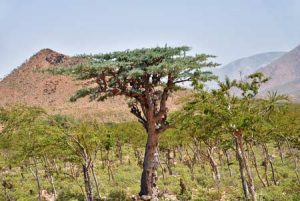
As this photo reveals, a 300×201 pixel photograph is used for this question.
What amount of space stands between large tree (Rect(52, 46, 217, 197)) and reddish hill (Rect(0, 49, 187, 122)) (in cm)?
8525

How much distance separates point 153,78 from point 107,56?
3.37 metres

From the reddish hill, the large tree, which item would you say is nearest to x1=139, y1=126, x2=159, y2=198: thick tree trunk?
the large tree

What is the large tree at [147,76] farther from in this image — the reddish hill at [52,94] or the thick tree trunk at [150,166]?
the reddish hill at [52,94]

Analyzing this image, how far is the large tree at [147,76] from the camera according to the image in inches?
1015

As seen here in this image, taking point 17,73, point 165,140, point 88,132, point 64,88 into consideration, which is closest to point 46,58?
point 17,73

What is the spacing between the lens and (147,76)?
27.2m

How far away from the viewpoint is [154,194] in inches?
1133

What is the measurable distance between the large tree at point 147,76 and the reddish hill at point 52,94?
85.2m

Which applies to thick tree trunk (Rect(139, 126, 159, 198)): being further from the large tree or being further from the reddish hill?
the reddish hill

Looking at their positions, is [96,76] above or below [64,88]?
below

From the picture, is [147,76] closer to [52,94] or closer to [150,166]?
[150,166]

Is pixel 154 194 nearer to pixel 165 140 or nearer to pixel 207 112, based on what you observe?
pixel 207 112

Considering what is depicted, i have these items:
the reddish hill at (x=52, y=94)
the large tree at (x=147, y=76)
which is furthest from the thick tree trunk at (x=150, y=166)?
the reddish hill at (x=52, y=94)

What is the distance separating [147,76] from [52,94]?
420ft
